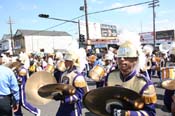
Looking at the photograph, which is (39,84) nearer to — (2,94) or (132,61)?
(2,94)

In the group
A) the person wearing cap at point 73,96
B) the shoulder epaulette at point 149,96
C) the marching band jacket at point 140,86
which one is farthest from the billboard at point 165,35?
the shoulder epaulette at point 149,96

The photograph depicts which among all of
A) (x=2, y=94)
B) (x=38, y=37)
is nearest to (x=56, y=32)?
(x=38, y=37)

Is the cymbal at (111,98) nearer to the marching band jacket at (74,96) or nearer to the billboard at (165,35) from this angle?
the marching band jacket at (74,96)

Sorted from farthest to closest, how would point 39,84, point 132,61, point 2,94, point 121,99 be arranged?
point 2,94 → point 39,84 → point 132,61 → point 121,99

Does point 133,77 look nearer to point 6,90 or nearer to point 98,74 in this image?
point 6,90

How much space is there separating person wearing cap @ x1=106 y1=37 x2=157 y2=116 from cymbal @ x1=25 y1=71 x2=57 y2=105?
6.34 ft

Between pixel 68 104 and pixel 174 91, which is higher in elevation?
pixel 174 91

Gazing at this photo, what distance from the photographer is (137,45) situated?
3508mm

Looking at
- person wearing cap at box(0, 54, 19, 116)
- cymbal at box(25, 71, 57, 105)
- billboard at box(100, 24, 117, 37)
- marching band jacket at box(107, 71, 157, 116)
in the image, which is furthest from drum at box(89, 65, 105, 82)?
billboard at box(100, 24, 117, 37)

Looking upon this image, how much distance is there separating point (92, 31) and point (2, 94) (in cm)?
4940

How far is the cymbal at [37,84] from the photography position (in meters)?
5.41

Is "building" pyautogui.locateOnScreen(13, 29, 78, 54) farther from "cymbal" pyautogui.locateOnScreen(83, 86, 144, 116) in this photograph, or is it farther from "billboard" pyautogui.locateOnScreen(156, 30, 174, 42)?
"cymbal" pyautogui.locateOnScreen(83, 86, 144, 116)

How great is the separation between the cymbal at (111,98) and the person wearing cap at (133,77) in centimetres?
7

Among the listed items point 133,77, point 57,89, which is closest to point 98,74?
point 57,89
